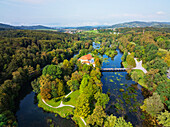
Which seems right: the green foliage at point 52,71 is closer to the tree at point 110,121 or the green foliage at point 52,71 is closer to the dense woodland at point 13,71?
the dense woodland at point 13,71

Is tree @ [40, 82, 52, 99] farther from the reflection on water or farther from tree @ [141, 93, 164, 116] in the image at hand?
tree @ [141, 93, 164, 116]

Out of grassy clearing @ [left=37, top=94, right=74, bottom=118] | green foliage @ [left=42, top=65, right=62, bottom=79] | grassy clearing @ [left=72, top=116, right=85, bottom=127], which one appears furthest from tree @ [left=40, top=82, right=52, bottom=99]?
grassy clearing @ [left=72, top=116, right=85, bottom=127]

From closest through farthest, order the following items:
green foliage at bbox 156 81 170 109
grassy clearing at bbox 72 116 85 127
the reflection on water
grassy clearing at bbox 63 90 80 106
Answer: grassy clearing at bbox 72 116 85 127 < the reflection on water < green foliage at bbox 156 81 170 109 < grassy clearing at bbox 63 90 80 106

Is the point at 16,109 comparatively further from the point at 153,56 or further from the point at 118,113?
the point at 153,56

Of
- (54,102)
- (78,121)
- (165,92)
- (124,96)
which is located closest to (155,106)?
(165,92)

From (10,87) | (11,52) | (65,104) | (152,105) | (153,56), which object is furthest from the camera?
(153,56)

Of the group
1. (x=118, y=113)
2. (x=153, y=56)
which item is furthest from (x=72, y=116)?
(x=153, y=56)

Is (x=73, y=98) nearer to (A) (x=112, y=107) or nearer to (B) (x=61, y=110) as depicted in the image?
(B) (x=61, y=110)

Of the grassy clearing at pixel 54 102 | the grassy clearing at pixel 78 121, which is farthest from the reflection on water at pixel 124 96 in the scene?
the grassy clearing at pixel 54 102
